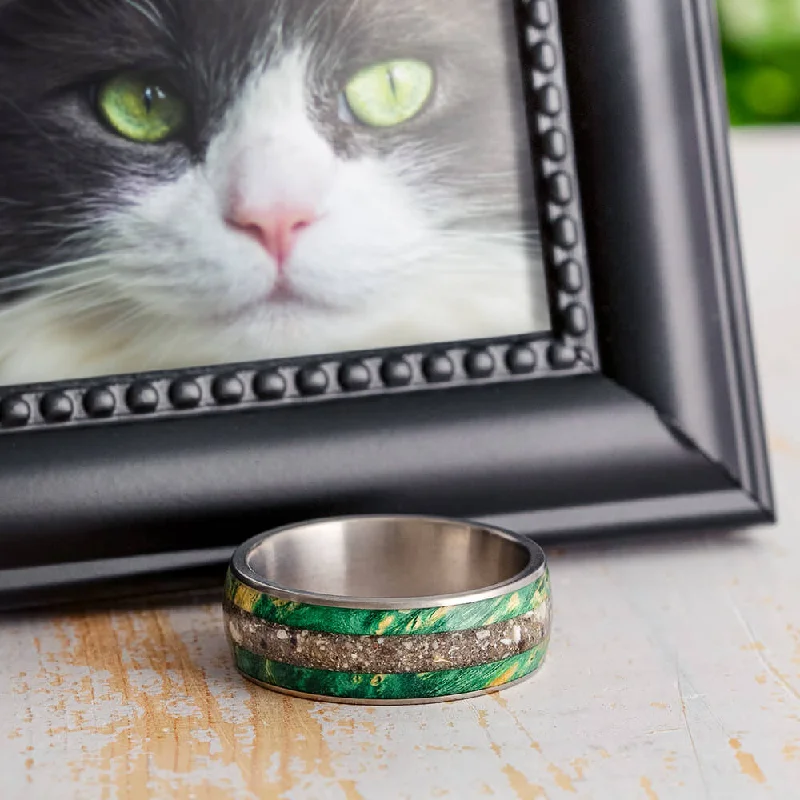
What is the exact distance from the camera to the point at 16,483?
15.8 inches

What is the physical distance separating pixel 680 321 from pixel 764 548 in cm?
10

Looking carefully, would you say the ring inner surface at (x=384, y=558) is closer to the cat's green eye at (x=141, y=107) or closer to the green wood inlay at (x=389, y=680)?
the green wood inlay at (x=389, y=680)

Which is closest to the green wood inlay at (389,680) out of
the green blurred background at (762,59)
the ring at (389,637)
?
the ring at (389,637)

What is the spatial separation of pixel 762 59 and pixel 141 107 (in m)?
0.58

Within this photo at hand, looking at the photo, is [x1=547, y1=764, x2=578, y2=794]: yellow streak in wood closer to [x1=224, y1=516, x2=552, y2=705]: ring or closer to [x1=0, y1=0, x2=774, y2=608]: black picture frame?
[x1=224, y1=516, x2=552, y2=705]: ring

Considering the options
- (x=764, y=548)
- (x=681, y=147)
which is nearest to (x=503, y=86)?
(x=681, y=147)

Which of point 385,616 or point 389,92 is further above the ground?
point 389,92

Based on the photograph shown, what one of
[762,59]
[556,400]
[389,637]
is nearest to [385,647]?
[389,637]

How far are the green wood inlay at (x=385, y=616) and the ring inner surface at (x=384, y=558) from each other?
0.05 m

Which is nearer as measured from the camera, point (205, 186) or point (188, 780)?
point (188, 780)

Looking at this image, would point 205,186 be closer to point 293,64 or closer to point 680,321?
point 293,64

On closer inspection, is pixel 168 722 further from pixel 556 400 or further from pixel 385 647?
pixel 556 400

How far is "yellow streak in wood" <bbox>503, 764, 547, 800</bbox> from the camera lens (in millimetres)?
293

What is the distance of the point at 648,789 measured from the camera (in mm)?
295
